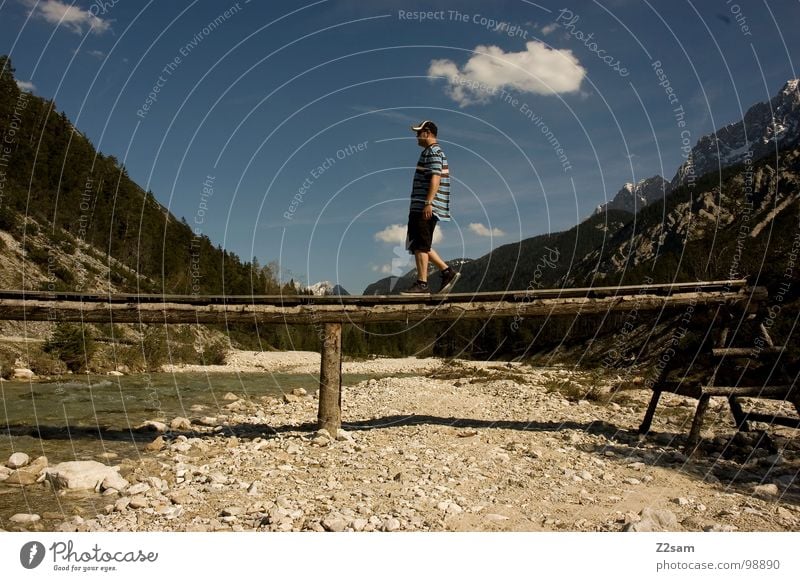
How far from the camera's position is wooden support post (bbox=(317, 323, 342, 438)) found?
33.8ft

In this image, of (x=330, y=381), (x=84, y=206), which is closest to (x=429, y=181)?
(x=330, y=381)

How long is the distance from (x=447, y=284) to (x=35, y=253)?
4761 centimetres

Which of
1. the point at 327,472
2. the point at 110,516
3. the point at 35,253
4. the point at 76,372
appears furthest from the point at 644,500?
the point at 35,253

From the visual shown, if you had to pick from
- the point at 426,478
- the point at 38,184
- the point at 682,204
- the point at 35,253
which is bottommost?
the point at 426,478

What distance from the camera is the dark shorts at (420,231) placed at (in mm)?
9117

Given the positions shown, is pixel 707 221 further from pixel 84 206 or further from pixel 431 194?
pixel 431 194

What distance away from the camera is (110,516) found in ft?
19.6

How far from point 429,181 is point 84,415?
12164 mm

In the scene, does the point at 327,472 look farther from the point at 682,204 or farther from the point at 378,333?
the point at 682,204

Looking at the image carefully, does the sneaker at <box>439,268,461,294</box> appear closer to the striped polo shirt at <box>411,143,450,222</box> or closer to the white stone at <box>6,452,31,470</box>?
the striped polo shirt at <box>411,143,450,222</box>

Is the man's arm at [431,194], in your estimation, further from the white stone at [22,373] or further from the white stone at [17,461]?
the white stone at [22,373]

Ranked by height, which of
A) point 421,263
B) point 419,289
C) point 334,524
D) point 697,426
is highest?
point 421,263

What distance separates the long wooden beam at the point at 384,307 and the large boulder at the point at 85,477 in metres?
3.18

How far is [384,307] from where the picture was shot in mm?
10148
